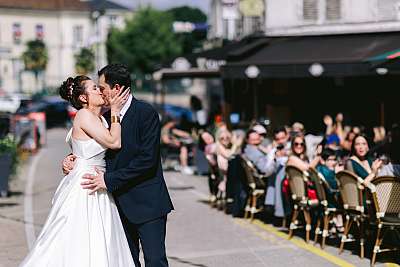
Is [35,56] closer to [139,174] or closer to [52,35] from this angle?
[52,35]

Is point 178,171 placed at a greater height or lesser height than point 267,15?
lesser

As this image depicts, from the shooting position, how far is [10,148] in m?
15.8

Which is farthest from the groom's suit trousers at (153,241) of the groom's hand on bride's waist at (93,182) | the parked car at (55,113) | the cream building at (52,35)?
the cream building at (52,35)

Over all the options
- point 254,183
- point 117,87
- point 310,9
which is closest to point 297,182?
point 254,183

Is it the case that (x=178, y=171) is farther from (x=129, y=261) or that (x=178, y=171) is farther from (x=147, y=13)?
(x=147, y=13)

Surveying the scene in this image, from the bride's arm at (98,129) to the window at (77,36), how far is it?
102 meters

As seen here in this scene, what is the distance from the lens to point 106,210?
662 centimetres

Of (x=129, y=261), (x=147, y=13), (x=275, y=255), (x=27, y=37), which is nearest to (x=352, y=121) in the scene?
(x=275, y=255)

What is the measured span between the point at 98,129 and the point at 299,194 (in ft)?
16.8

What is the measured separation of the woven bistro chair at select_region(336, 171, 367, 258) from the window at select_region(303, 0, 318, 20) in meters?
13.6

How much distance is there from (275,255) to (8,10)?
85541 mm

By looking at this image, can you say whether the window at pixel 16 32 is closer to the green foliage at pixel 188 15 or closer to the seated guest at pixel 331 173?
the green foliage at pixel 188 15

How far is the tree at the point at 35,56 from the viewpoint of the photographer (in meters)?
98.3

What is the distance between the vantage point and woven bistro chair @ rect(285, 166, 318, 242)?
11.0 m
